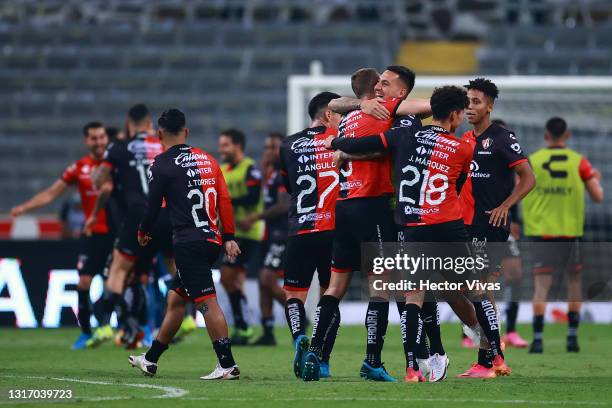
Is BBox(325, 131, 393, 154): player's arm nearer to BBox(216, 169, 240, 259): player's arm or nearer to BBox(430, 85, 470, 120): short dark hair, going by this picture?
BBox(430, 85, 470, 120): short dark hair

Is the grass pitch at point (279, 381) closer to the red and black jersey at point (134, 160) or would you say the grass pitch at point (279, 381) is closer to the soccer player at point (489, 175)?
the soccer player at point (489, 175)

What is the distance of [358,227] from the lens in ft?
29.0

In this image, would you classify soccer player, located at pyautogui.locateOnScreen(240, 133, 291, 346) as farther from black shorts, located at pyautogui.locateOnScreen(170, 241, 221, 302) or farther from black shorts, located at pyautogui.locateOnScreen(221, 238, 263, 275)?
black shorts, located at pyautogui.locateOnScreen(170, 241, 221, 302)

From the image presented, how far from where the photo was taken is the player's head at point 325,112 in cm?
981

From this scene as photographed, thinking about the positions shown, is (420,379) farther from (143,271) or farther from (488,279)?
A: (143,271)

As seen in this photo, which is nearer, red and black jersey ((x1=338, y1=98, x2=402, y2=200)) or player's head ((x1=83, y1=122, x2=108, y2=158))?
red and black jersey ((x1=338, y1=98, x2=402, y2=200))

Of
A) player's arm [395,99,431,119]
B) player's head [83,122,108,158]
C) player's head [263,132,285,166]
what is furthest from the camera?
player's head [263,132,285,166]

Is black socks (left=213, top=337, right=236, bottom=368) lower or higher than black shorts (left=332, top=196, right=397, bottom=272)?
lower

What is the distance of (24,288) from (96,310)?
2903mm

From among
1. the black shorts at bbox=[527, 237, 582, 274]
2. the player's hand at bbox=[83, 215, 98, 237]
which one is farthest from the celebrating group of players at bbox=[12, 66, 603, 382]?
the player's hand at bbox=[83, 215, 98, 237]

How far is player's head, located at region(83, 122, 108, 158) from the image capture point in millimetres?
14016

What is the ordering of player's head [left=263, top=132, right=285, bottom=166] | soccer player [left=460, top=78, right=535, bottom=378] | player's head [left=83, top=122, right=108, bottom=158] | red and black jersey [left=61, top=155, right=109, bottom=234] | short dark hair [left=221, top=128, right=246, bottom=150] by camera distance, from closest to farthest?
1. soccer player [left=460, top=78, right=535, bottom=378]
2. player's head [left=83, top=122, right=108, bottom=158]
3. red and black jersey [left=61, top=155, right=109, bottom=234]
4. short dark hair [left=221, top=128, right=246, bottom=150]
5. player's head [left=263, top=132, right=285, bottom=166]

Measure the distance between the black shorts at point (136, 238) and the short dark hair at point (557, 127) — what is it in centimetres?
416

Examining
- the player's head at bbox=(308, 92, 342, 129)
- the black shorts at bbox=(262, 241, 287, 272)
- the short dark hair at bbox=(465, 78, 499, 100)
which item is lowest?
the black shorts at bbox=(262, 241, 287, 272)
